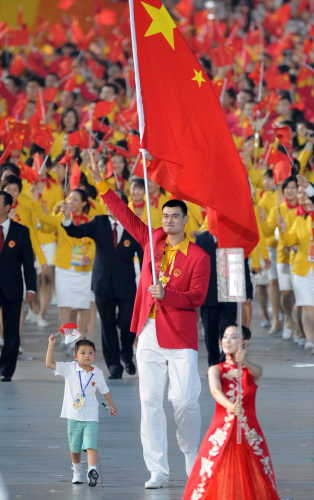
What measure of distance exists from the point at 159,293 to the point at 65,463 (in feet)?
5.47

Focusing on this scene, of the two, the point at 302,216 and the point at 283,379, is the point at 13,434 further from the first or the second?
the point at 302,216

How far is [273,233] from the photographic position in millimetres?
17281

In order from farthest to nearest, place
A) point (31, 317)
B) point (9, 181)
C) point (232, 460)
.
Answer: point (31, 317), point (9, 181), point (232, 460)

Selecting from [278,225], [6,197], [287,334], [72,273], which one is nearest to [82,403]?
[6,197]

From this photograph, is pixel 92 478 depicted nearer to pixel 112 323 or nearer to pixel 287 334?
pixel 112 323

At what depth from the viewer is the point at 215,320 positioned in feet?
48.1

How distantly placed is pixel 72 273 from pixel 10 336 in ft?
7.66

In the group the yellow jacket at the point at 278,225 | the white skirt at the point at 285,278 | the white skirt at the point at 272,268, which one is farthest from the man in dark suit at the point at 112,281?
the white skirt at the point at 272,268

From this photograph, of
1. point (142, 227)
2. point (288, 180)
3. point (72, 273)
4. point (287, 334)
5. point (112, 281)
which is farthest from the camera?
point (287, 334)

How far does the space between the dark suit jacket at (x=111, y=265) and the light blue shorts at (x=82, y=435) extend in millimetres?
4519

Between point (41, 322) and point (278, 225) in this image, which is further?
point (41, 322)

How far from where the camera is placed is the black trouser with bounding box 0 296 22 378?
14.0 m

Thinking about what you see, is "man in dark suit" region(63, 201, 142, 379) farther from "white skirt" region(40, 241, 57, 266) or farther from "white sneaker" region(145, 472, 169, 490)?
"white sneaker" region(145, 472, 169, 490)

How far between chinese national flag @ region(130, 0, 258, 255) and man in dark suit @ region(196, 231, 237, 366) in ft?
16.0
